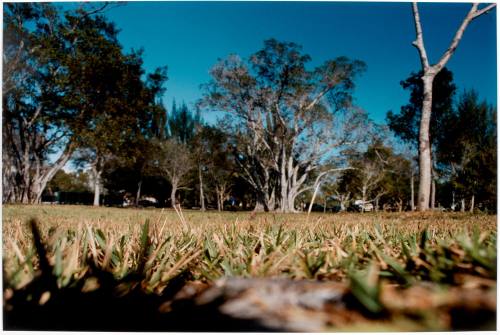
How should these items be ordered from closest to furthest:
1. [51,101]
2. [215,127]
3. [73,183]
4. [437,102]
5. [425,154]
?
[425,154] → [437,102] → [51,101] → [215,127] → [73,183]

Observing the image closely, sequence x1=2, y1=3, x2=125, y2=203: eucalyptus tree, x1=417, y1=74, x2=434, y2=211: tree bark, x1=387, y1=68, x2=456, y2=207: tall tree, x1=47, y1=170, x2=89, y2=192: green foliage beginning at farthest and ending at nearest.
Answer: x1=47, y1=170, x2=89, y2=192: green foliage → x1=2, y1=3, x2=125, y2=203: eucalyptus tree → x1=387, y1=68, x2=456, y2=207: tall tree → x1=417, y1=74, x2=434, y2=211: tree bark

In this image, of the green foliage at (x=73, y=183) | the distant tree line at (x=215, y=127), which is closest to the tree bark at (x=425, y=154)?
the distant tree line at (x=215, y=127)

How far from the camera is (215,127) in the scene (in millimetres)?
25172

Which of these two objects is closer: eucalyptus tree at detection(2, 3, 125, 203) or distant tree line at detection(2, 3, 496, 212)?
distant tree line at detection(2, 3, 496, 212)

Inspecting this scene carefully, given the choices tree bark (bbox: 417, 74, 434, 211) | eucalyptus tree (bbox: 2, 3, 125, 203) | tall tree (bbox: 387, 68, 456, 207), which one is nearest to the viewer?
tree bark (bbox: 417, 74, 434, 211)

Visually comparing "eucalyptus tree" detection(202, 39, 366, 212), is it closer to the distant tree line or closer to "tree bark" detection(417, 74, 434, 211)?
the distant tree line

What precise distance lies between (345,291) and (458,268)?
0.85ft

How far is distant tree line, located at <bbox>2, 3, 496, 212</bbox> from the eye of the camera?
263 inches

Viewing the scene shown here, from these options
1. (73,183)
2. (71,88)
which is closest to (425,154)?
(71,88)

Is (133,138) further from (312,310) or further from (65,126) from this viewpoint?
(312,310)

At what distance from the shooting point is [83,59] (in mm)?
12477

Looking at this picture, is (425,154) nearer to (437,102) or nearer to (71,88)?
(437,102)

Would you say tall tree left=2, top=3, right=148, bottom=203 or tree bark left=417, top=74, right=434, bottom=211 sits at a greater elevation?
tall tree left=2, top=3, right=148, bottom=203

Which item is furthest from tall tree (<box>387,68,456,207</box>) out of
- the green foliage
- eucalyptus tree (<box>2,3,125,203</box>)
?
the green foliage
